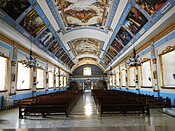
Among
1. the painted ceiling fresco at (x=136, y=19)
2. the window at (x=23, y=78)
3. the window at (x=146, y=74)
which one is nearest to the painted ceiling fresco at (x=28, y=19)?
the window at (x=23, y=78)

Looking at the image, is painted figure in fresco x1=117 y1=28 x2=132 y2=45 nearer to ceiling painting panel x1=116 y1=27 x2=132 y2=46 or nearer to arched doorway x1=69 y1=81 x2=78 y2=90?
ceiling painting panel x1=116 y1=27 x2=132 y2=46

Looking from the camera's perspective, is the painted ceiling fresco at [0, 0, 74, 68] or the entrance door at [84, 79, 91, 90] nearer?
the painted ceiling fresco at [0, 0, 74, 68]

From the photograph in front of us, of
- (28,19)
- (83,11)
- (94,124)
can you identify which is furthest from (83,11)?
(94,124)

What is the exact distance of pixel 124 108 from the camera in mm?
7531

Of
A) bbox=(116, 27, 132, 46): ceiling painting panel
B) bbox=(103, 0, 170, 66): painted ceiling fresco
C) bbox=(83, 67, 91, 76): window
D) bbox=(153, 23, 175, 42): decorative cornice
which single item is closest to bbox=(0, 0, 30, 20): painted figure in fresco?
bbox=(103, 0, 170, 66): painted ceiling fresco

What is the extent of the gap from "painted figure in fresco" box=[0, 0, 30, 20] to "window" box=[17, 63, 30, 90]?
516 centimetres

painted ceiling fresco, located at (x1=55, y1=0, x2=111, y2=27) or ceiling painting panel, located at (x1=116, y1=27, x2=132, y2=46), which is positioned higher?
painted ceiling fresco, located at (x1=55, y1=0, x2=111, y2=27)

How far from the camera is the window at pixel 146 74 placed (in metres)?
13.3

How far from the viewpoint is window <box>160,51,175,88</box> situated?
10.0 meters

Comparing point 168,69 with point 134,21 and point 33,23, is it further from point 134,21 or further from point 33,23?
point 33,23

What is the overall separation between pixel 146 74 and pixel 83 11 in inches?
305

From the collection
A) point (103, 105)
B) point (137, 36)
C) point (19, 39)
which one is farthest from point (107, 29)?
point (103, 105)

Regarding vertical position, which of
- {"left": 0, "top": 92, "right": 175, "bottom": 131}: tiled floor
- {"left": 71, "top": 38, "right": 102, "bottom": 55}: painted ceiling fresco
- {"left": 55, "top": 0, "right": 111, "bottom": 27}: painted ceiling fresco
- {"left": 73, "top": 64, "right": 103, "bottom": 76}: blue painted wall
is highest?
{"left": 55, "top": 0, "right": 111, "bottom": 27}: painted ceiling fresco

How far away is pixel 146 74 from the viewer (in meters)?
13.8
